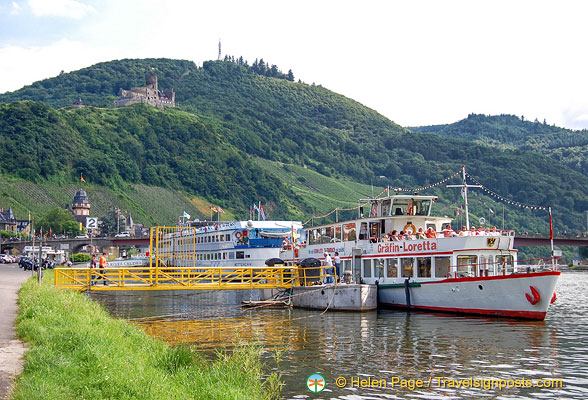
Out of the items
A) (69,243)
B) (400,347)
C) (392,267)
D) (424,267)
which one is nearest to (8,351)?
(400,347)

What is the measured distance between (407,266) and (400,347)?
1520 cm

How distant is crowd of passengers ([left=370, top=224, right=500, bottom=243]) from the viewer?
3909cm

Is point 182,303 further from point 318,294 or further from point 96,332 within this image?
point 96,332

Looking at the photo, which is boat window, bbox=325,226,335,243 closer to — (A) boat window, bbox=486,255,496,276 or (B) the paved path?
(A) boat window, bbox=486,255,496,276

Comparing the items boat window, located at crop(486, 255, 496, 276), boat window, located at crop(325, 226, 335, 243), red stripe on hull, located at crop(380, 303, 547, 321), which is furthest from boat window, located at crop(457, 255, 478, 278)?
boat window, located at crop(325, 226, 335, 243)

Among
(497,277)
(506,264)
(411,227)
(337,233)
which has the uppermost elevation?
(411,227)

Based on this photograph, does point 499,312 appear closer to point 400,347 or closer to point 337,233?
point 400,347

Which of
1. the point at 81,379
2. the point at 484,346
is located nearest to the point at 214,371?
the point at 81,379

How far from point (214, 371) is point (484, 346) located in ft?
46.4

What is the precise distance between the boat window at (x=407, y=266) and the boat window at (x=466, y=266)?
360cm

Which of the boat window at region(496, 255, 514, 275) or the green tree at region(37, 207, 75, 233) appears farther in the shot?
the green tree at region(37, 207, 75, 233)

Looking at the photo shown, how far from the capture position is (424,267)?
40438mm

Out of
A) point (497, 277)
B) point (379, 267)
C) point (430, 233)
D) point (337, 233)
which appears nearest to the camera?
point (497, 277)

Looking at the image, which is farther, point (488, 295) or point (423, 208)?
point (423, 208)
